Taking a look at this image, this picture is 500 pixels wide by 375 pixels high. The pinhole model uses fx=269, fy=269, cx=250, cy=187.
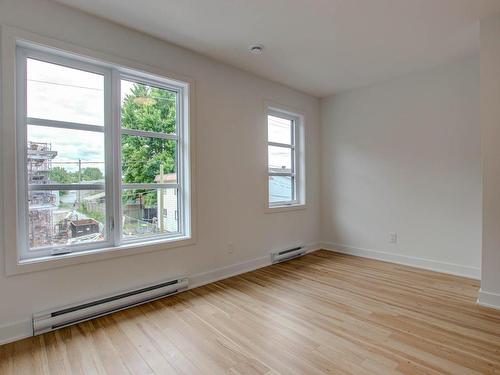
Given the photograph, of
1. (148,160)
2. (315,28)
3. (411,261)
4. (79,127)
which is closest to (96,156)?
(79,127)

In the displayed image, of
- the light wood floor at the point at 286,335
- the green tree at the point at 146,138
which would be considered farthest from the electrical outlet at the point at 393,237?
the green tree at the point at 146,138

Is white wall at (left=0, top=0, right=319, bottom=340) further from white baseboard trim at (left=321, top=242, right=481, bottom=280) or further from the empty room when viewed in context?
white baseboard trim at (left=321, top=242, right=481, bottom=280)

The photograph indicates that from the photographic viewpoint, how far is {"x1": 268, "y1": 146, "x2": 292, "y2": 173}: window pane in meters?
4.26

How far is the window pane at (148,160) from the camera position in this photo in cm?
276

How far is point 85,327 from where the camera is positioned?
2.24 meters

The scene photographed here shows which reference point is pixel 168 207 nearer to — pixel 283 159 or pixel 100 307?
pixel 100 307

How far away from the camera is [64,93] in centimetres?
240

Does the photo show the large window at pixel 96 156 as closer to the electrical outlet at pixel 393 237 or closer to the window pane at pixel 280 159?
the window pane at pixel 280 159

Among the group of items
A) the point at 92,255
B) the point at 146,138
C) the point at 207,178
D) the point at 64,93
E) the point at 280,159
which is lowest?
the point at 92,255

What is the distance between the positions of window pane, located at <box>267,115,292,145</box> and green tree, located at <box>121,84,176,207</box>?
1.61 metres

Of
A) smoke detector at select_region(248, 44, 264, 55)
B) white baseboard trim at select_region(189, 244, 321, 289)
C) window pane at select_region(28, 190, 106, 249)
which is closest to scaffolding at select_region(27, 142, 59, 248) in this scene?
window pane at select_region(28, 190, 106, 249)

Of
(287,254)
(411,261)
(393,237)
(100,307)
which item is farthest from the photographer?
(287,254)

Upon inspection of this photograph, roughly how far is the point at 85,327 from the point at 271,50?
10.8 feet

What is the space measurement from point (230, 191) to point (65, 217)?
179cm
